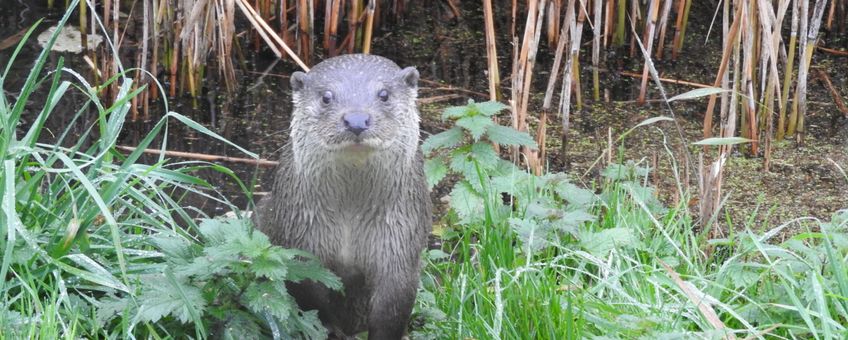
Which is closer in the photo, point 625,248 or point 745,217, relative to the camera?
Result: point 625,248

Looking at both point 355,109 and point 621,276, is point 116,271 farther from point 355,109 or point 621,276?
point 621,276

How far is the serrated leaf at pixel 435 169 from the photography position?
4.15 meters

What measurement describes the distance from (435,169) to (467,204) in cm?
26

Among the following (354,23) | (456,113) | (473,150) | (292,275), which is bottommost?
(292,275)

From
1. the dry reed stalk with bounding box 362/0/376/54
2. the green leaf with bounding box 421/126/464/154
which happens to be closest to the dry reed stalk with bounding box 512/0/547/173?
the green leaf with bounding box 421/126/464/154

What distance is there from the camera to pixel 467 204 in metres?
3.97

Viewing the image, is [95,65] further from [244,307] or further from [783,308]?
[783,308]

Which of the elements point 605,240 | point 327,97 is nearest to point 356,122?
point 327,97

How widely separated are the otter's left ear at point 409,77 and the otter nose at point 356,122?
319mm

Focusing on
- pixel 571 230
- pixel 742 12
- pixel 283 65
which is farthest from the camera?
pixel 283 65

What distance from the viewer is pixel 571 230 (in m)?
3.62

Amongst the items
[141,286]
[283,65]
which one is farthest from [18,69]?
[141,286]

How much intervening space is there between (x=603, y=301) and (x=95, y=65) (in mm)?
2578

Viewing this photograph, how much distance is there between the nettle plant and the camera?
286cm
